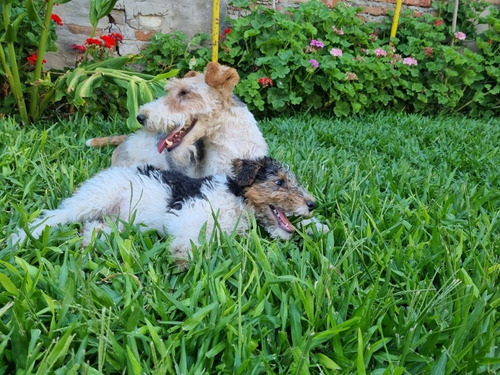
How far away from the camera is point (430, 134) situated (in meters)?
4.78

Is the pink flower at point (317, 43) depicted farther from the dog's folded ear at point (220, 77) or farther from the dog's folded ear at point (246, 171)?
the dog's folded ear at point (246, 171)

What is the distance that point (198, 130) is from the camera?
264 cm

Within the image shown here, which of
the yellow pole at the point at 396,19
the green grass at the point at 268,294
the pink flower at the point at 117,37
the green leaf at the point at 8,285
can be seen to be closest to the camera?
the green grass at the point at 268,294

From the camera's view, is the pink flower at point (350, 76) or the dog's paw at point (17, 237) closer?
the dog's paw at point (17, 237)

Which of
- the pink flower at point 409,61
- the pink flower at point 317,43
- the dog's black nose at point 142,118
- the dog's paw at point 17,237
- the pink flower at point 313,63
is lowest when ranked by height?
the pink flower at point 409,61

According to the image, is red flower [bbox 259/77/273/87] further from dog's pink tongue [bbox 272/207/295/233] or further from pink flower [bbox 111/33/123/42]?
dog's pink tongue [bbox 272/207/295/233]

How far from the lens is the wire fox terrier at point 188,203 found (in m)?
1.97

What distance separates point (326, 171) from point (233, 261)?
1.46m

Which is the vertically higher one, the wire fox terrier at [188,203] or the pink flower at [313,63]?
the wire fox terrier at [188,203]

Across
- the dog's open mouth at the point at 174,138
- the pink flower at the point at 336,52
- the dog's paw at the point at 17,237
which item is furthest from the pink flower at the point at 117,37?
the dog's paw at the point at 17,237

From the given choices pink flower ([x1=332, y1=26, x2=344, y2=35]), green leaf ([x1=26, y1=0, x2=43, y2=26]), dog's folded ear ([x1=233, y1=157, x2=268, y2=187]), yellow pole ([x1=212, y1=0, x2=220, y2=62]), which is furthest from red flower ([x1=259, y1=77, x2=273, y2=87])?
dog's folded ear ([x1=233, y1=157, x2=268, y2=187])

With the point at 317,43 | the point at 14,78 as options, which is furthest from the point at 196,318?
the point at 317,43

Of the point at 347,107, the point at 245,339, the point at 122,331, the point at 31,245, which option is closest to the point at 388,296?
the point at 245,339

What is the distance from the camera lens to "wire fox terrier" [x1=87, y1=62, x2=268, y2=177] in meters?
2.59
